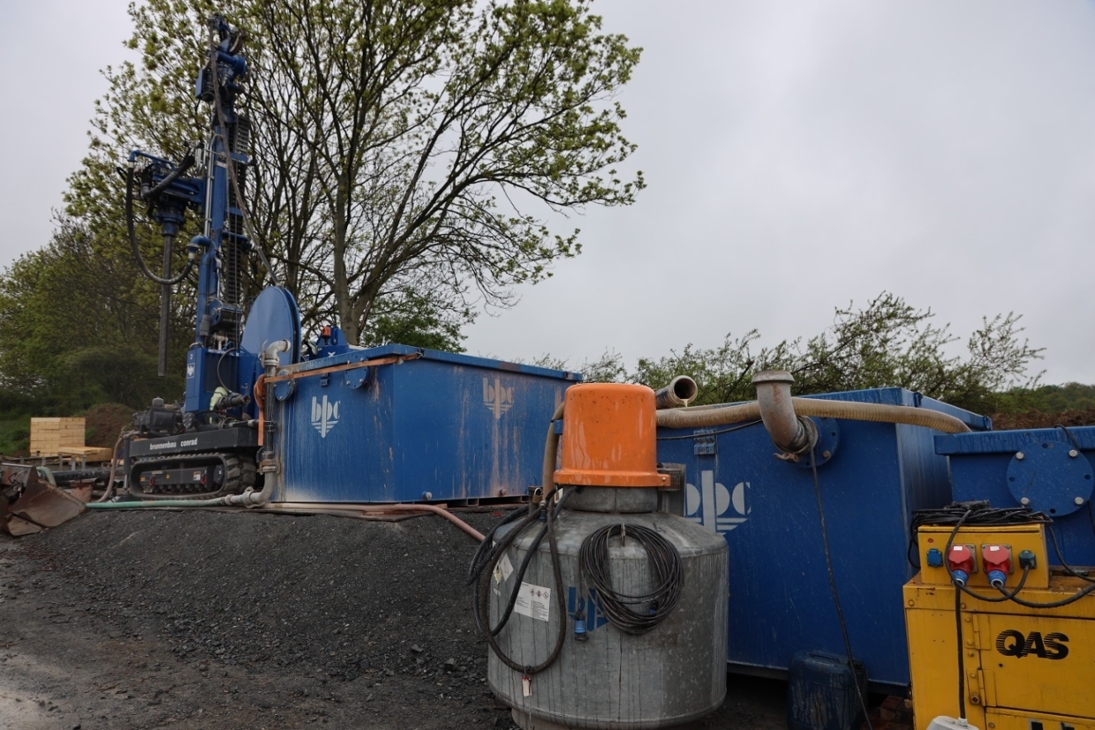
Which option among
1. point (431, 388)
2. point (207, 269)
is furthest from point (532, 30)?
point (431, 388)

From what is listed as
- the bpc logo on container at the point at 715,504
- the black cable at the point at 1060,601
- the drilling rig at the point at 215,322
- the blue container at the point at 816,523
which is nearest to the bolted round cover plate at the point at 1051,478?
the blue container at the point at 816,523

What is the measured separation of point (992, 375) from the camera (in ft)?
28.7

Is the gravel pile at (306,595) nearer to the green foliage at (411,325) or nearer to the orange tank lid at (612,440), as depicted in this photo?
the orange tank lid at (612,440)

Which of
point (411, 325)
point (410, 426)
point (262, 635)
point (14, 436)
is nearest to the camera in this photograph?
point (262, 635)

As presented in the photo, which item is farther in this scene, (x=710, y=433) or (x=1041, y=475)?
(x=710, y=433)

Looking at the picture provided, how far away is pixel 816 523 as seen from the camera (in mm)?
3646

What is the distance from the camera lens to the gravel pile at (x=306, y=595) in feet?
15.1

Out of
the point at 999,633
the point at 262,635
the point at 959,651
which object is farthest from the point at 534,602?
the point at 262,635

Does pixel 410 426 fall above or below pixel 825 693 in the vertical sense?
above

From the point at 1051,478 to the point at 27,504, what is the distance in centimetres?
1151

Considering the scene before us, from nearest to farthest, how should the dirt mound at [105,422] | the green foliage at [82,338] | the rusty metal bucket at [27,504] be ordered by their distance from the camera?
the rusty metal bucket at [27,504] < the dirt mound at [105,422] < the green foliage at [82,338]

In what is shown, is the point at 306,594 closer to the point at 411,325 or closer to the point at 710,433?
the point at 710,433

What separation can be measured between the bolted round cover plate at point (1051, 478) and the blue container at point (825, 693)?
1.06m

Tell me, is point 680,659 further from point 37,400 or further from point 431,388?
Result: point 37,400
